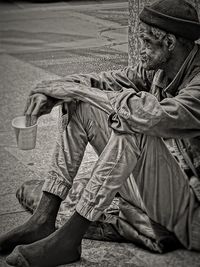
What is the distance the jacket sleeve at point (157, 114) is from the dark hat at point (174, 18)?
296mm

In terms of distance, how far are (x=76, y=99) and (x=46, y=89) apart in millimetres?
173

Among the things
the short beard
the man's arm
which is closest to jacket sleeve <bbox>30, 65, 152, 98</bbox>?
the man's arm

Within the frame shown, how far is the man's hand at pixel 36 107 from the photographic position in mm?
3691

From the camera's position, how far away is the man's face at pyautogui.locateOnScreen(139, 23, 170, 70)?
11.6ft

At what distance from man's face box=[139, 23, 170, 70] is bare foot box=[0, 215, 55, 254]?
40.5 inches

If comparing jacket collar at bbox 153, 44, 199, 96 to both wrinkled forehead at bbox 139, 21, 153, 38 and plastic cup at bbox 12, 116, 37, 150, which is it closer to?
wrinkled forehead at bbox 139, 21, 153, 38

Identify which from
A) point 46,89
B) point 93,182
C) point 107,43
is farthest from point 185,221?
point 107,43

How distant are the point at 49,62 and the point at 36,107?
16.9 feet

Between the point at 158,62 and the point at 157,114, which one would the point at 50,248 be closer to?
the point at 157,114

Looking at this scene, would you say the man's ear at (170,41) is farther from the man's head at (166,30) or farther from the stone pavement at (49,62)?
the stone pavement at (49,62)

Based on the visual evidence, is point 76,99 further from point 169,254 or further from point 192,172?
point 169,254

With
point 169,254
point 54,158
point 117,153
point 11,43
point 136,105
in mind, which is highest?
point 136,105

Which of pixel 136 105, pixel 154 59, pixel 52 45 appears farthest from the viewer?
pixel 52 45

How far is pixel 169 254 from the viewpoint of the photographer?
3.70m
